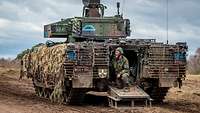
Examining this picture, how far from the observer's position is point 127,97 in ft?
57.9

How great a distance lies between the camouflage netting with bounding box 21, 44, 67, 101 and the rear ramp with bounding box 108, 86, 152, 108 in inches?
63.0

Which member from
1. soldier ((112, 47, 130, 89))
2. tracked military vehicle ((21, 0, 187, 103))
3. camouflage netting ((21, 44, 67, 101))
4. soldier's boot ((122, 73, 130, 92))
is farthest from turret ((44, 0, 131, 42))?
soldier's boot ((122, 73, 130, 92))

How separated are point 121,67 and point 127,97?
137cm

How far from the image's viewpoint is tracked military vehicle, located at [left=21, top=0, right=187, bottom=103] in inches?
709

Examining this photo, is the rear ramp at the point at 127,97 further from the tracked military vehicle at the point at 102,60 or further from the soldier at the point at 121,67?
the tracked military vehicle at the point at 102,60

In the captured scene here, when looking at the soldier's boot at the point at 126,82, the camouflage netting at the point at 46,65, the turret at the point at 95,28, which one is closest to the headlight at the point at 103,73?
the soldier's boot at the point at 126,82

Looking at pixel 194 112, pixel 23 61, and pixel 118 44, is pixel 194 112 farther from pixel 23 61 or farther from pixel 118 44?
pixel 23 61

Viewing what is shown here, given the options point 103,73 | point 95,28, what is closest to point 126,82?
point 103,73

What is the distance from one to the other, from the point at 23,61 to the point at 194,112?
10240 mm

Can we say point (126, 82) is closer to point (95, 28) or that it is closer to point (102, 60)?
point (102, 60)

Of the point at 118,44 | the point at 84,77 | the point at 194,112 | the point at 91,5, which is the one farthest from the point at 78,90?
the point at 91,5

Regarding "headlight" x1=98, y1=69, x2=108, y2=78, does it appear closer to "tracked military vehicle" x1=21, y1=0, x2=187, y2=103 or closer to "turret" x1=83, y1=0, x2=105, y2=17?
"tracked military vehicle" x1=21, y1=0, x2=187, y2=103

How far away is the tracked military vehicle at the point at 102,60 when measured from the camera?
709 inches

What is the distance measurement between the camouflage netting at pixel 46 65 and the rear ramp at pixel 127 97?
160 cm
